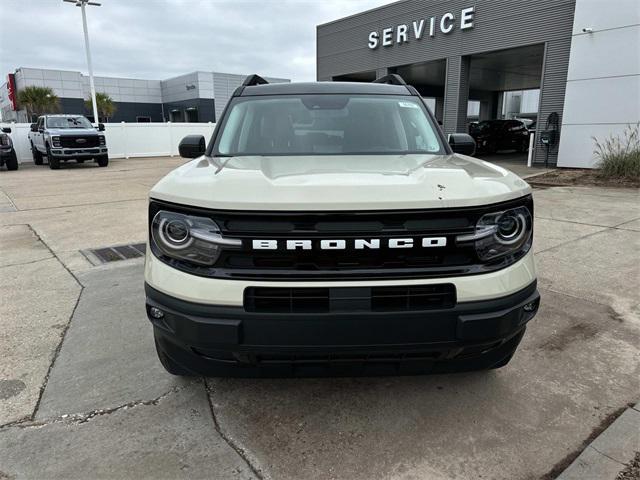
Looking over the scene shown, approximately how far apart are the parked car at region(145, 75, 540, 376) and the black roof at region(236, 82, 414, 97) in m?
1.64

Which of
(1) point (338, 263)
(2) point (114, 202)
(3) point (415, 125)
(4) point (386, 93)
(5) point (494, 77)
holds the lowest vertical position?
(2) point (114, 202)

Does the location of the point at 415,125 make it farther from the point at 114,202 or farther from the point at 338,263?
the point at 114,202

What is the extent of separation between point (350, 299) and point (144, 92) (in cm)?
6009

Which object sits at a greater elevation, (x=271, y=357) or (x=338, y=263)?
(x=338, y=263)

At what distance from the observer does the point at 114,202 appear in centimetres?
923

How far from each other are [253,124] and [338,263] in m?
1.75

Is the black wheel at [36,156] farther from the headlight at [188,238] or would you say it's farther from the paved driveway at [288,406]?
the headlight at [188,238]

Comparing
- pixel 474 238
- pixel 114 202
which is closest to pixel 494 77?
pixel 114 202

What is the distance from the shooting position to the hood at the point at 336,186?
1.83 meters

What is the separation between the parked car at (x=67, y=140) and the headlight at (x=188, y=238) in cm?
1735

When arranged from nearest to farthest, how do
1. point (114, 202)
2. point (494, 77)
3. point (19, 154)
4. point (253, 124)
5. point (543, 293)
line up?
→ point (253, 124) → point (543, 293) → point (114, 202) → point (19, 154) → point (494, 77)

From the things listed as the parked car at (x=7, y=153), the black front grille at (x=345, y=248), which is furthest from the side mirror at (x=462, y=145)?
the parked car at (x=7, y=153)

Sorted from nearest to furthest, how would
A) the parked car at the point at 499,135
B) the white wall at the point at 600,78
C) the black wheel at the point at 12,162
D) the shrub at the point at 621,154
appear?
the shrub at the point at 621,154 → the white wall at the point at 600,78 → the black wheel at the point at 12,162 → the parked car at the point at 499,135

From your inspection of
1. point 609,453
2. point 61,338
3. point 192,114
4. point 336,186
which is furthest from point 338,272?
point 192,114
